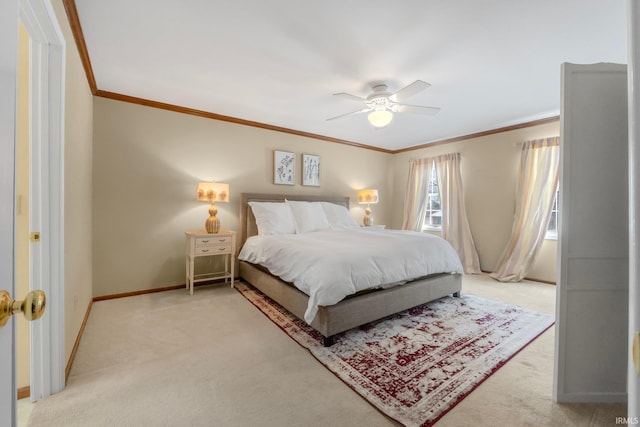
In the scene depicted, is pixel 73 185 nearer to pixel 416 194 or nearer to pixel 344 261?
pixel 344 261

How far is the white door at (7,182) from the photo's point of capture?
0.53 m

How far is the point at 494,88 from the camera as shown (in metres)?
2.92

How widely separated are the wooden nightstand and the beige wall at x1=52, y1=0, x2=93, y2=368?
39.6 inches

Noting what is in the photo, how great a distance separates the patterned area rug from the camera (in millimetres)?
1611

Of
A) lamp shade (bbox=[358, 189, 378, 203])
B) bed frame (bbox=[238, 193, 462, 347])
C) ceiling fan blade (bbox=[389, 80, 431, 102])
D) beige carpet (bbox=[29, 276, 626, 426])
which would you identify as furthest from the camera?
lamp shade (bbox=[358, 189, 378, 203])

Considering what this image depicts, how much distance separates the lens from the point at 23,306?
0.56 metres

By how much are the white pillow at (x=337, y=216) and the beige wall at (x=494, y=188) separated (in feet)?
7.21

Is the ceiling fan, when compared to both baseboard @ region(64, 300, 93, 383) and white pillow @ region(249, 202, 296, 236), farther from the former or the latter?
baseboard @ region(64, 300, 93, 383)

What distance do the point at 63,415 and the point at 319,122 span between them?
390 cm

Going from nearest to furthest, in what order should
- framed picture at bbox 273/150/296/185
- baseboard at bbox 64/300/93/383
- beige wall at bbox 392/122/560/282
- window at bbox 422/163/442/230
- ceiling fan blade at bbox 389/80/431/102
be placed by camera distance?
baseboard at bbox 64/300/93/383 < ceiling fan blade at bbox 389/80/431/102 < beige wall at bbox 392/122/560/282 < framed picture at bbox 273/150/296/185 < window at bbox 422/163/442/230

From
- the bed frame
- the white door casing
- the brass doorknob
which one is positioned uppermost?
the white door casing

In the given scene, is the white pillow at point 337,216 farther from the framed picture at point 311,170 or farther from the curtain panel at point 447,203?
the curtain panel at point 447,203

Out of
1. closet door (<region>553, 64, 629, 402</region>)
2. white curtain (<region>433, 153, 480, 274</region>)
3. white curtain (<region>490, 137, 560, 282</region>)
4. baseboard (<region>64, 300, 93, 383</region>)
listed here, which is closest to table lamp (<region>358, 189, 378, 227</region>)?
white curtain (<region>433, 153, 480, 274</region>)

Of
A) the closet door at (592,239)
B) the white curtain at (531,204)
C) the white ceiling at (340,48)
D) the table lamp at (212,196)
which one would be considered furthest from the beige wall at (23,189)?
the white curtain at (531,204)
